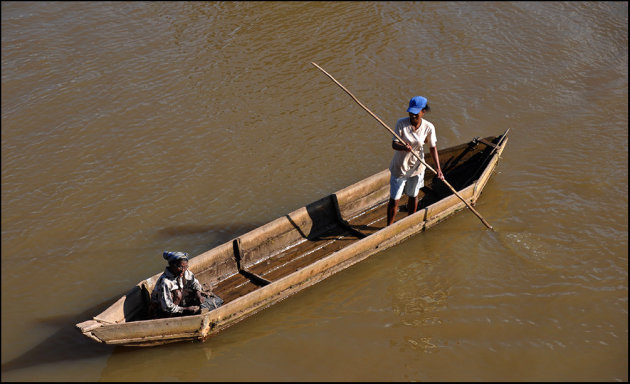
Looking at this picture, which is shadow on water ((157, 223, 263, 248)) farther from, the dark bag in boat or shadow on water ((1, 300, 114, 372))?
shadow on water ((1, 300, 114, 372))

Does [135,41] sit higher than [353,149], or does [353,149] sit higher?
[135,41]

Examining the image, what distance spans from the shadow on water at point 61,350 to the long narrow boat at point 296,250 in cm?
58

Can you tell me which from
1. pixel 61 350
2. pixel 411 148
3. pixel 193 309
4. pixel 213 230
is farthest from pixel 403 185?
pixel 61 350

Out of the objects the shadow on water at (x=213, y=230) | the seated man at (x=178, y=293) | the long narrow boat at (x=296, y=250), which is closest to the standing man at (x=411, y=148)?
the long narrow boat at (x=296, y=250)

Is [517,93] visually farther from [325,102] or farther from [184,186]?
[184,186]

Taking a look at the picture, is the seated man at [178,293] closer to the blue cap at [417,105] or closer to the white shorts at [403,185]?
the white shorts at [403,185]

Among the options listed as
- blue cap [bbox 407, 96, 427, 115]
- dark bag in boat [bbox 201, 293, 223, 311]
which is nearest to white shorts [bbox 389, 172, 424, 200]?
blue cap [bbox 407, 96, 427, 115]

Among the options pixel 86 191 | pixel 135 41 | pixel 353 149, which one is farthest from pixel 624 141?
pixel 135 41

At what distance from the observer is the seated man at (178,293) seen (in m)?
5.50

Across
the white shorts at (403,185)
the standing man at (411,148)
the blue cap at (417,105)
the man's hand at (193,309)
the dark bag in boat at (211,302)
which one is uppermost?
the blue cap at (417,105)

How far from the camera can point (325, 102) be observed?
10.4 metres

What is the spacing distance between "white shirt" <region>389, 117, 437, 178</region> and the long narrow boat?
635 mm

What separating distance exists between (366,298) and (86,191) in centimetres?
451

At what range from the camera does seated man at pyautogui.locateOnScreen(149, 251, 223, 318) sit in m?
5.50
